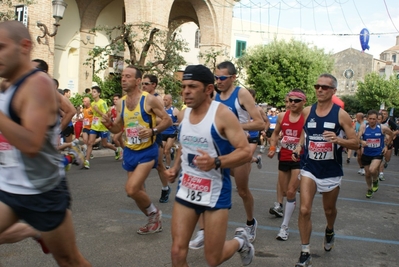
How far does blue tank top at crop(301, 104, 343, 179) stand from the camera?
17.6 ft

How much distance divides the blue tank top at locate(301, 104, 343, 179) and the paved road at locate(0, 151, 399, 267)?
1.05 meters

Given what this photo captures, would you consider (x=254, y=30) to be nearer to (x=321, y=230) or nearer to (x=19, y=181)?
(x=321, y=230)

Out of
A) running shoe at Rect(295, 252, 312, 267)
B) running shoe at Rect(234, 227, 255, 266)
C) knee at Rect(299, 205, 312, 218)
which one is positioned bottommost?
running shoe at Rect(295, 252, 312, 267)

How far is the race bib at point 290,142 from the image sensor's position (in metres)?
7.15

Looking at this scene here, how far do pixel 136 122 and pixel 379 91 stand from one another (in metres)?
59.7

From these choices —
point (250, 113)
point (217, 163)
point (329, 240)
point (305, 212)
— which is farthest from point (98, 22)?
point (217, 163)

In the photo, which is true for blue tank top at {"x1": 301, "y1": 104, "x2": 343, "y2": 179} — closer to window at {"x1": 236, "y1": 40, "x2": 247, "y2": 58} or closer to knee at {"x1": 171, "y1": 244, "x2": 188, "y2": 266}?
knee at {"x1": 171, "y1": 244, "x2": 188, "y2": 266}

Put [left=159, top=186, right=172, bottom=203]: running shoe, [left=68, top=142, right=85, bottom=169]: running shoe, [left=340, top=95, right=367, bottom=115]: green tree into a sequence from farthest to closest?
[left=340, top=95, right=367, bottom=115]: green tree → [left=159, top=186, right=172, bottom=203]: running shoe → [left=68, top=142, right=85, bottom=169]: running shoe

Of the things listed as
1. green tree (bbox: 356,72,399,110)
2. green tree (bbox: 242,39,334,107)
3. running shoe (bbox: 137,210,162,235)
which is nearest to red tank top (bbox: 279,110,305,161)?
running shoe (bbox: 137,210,162,235)

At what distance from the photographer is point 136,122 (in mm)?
6242

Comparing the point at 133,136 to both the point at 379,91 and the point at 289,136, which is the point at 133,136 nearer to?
the point at 289,136

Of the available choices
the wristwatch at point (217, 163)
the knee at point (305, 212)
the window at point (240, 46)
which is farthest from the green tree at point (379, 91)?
the wristwatch at point (217, 163)

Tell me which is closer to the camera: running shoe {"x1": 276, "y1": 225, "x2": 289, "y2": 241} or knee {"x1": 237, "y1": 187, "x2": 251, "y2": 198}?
knee {"x1": 237, "y1": 187, "x2": 251, "y2": 198}

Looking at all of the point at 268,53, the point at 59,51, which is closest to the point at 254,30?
the point at 268,53
